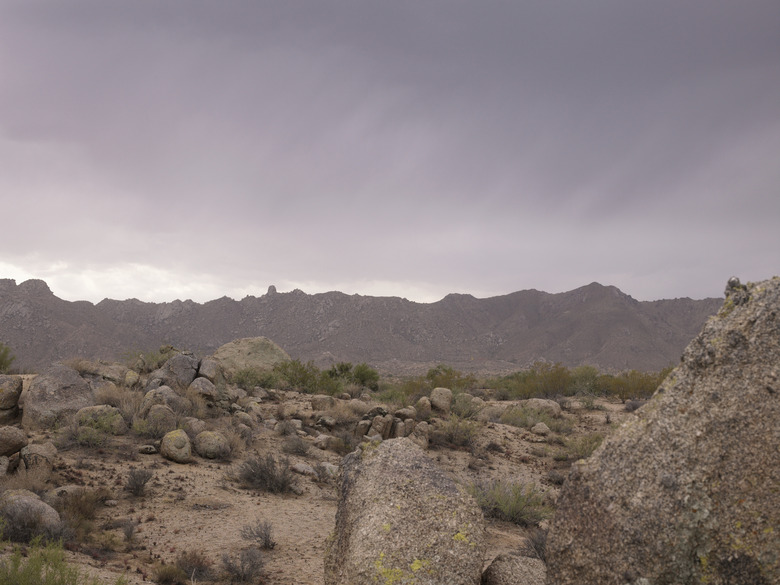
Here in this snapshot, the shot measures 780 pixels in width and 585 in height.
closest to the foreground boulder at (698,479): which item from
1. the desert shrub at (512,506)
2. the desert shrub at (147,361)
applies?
the desert shrub at (512,506)

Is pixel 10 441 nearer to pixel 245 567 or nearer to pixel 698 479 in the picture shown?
pixel 245 567

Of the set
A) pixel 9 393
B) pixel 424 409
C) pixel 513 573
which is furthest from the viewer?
pixel 424 409

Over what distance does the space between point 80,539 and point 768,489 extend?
25.8 feet

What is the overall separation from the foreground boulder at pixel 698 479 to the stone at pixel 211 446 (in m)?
10.2

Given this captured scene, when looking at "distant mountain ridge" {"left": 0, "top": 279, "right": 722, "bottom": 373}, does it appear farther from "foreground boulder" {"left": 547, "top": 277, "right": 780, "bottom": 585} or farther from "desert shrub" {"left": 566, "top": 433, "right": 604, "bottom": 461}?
"foreground boulder" {"left": 547, "top": 277, "right": 780, "bottom": 585}

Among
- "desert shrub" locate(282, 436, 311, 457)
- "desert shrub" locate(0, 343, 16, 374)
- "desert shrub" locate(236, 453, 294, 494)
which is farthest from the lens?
"desert shrub" locate(0, 343, 16, 374)

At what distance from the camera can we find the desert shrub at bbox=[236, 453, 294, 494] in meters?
10.4

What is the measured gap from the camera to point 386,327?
86.2 meters

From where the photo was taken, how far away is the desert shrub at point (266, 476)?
10.4 meters

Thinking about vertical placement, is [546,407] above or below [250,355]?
below

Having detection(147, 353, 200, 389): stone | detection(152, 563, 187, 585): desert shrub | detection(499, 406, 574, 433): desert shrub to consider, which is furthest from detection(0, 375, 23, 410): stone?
detection(499, 406, 574, 433): desert shrub

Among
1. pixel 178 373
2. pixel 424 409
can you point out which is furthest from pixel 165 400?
pixel 424 409

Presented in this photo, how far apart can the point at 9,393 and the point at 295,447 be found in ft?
22.7

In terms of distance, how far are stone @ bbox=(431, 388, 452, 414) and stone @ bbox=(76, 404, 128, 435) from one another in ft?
32.4
